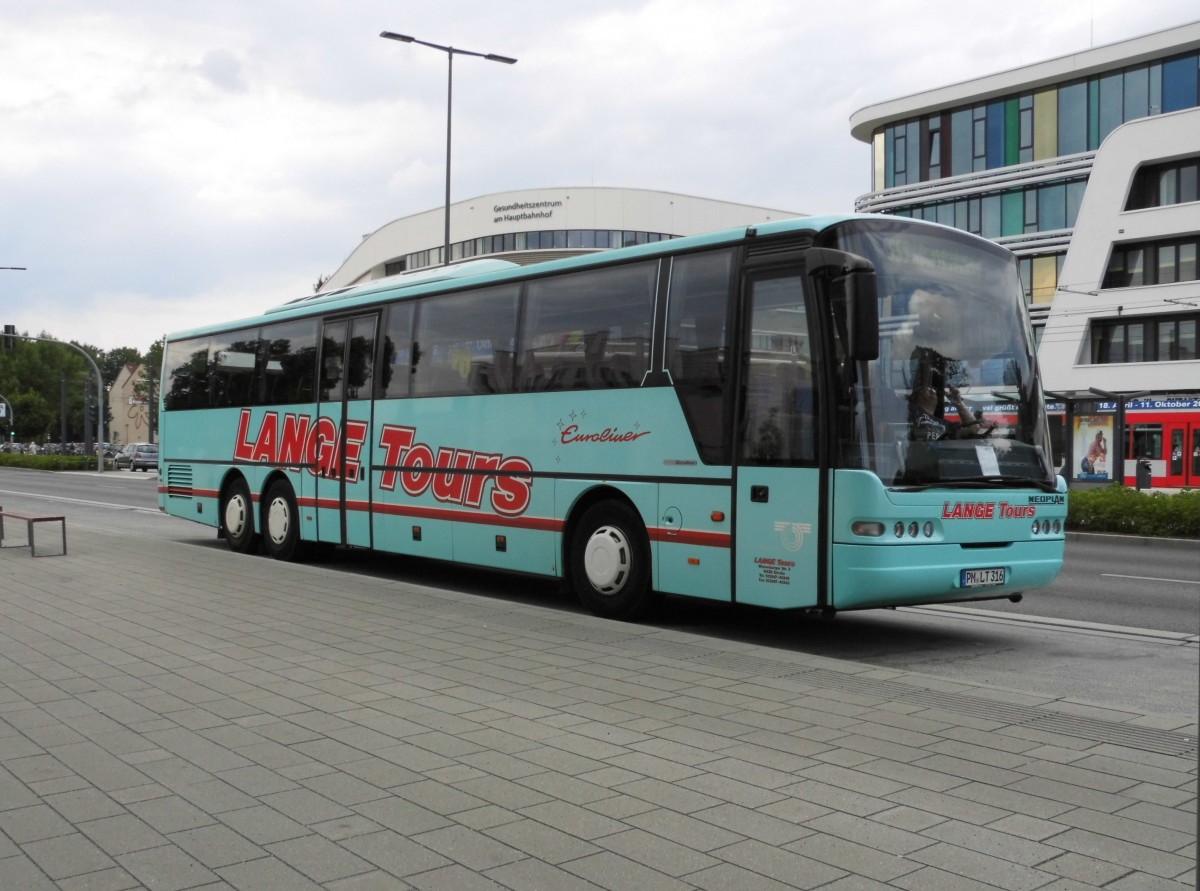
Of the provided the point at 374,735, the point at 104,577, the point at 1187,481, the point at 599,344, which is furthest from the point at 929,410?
the point at 1187,481

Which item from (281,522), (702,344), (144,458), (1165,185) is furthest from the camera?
(144,458)

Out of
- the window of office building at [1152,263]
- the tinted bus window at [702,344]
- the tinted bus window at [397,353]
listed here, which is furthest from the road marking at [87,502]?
the window of office building at [1152,263]

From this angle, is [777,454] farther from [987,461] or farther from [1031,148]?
[1031,148]

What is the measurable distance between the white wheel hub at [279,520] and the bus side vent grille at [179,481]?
262cm

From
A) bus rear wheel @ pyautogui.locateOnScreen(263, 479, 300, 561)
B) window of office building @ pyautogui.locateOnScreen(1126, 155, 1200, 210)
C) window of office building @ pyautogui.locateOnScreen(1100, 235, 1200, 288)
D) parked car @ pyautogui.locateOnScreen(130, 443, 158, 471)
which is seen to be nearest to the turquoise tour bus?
bus rear wheel @ pyautogui.locateOnScreen(263, 479, 300, 561)

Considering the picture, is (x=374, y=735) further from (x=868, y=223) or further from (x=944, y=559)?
(x=868, y=223)

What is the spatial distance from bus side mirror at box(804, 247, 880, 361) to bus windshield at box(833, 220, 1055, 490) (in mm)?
235

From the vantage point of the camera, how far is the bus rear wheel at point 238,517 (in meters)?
16.1

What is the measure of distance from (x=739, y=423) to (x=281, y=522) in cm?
812

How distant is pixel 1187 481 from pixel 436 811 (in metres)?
39.9

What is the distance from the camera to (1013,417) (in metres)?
9.08

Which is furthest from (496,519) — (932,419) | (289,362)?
(289,362)

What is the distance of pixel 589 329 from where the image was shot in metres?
10.7

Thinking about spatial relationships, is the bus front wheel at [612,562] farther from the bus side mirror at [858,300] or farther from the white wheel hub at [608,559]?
the bus side mirror at [858,300]
